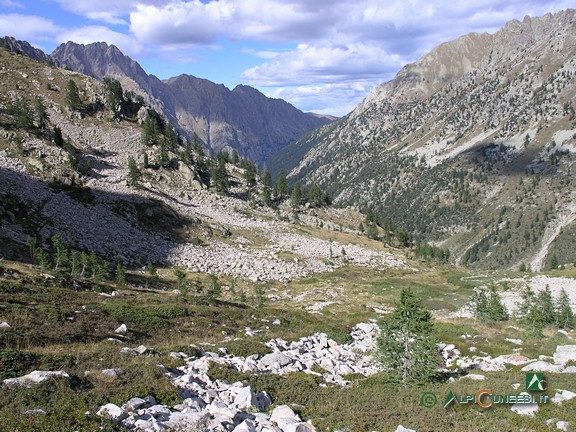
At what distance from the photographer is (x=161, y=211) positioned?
282 feet

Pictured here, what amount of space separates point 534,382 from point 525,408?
2882 millimetres

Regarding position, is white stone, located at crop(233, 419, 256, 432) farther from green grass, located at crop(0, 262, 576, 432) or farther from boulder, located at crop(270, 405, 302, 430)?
green grass, located at crop(0, 262, 576, 432)

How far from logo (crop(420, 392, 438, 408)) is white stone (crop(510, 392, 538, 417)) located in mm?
2821

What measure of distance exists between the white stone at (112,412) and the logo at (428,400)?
11.4 metres

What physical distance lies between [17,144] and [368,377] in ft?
287

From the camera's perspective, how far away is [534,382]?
1703 centimetres

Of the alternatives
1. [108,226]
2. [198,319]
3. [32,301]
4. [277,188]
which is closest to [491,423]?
[198,319]

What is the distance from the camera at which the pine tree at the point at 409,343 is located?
715 inches

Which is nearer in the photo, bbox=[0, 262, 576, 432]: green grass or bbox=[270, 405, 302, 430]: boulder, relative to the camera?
bbox=[270, 405, 302, 430]: boulder

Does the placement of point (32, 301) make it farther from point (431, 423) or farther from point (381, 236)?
point (381, 236)

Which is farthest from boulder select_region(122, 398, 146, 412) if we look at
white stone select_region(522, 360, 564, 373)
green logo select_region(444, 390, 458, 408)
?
white stone select_region(522, 360, 564, 373)

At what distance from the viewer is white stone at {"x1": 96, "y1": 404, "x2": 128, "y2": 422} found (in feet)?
39.4

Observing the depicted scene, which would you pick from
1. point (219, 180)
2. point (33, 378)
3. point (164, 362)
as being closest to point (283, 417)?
point (164, 362)

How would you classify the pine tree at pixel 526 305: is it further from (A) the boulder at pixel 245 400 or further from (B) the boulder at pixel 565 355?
(A) the boulder at pixel 245 400
